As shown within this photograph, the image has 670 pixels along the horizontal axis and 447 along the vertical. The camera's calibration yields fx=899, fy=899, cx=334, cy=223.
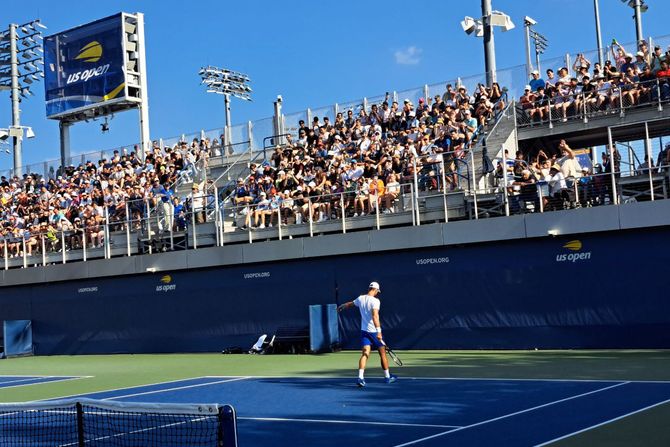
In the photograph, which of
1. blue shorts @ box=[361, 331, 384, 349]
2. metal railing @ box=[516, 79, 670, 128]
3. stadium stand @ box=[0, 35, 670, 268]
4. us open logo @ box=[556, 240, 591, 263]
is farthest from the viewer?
metal railing @ box=[516, 79, 670, 128]

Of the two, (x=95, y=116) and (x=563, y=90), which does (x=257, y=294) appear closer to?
(x=563, y=90)

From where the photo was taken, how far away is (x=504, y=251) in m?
23.2

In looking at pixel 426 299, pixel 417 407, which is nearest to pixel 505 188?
pixel 426 299

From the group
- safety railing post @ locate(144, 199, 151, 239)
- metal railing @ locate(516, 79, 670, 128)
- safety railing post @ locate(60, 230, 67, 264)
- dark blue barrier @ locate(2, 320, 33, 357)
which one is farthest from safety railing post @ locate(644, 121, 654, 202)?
dark blue barrier @ locate(2, 320, 33, 357)

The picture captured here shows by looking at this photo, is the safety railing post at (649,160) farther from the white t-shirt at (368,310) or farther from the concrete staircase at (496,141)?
the white t-shirt at (368,310)

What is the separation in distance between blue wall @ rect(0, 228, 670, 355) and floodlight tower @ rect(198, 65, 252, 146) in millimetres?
30054

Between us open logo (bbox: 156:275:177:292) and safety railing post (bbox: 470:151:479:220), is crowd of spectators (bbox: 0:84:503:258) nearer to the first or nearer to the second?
safety railing post (bbox: 470:151:479:220)

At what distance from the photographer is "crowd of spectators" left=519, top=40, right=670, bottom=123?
24.3 metres

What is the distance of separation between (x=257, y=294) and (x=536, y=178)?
944cm

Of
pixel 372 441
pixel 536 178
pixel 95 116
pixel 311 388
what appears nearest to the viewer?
pixel 372 441

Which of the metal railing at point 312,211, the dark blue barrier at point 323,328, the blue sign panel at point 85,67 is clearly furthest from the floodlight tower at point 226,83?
the dark blue barrier at point 323,328

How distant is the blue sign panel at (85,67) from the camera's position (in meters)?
42.4

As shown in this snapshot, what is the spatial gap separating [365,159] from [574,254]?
751 centimetres

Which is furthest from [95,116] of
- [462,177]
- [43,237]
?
[462,177]
